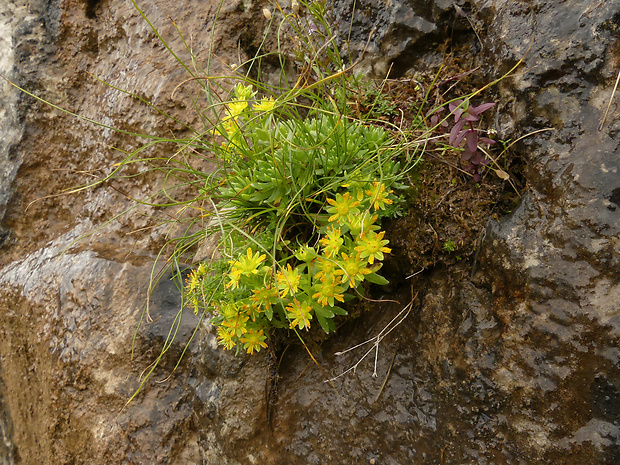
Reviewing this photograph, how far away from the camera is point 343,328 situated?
6.90 ft

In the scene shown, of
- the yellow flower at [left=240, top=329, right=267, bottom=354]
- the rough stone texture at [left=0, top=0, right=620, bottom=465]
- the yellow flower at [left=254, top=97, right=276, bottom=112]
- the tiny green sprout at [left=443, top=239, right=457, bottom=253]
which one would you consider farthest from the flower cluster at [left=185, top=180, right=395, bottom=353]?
the yellow flower at [left=254, top=97, right=276, bottom=112]

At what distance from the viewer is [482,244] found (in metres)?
1.70

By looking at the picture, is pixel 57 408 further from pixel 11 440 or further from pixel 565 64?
pixel 565 64

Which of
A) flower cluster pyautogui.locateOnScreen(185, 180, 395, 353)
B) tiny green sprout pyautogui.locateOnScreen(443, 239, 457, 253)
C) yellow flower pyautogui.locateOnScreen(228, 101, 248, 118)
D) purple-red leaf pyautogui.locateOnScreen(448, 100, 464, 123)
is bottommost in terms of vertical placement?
tiny green sprout pyautogui.locateOnScreen(443, 239, 457, 253)

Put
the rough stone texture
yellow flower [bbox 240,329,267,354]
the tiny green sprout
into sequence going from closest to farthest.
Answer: the rough stone texture, the tiny green sprout, yellow flower [bbox 240,329,267,354]

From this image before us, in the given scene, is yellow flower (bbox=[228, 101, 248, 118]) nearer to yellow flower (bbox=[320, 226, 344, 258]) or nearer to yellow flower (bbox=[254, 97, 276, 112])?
yellow flower (bbox=[254, 97, 276, 112])

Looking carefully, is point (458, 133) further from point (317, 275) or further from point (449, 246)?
point (317, 275)

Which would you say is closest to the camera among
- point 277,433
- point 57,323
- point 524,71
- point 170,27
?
point 524,71

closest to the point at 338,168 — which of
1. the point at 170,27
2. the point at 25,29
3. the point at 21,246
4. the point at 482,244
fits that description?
the point at 482,244

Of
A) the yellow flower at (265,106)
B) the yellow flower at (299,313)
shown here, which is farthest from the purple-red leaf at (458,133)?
the yellow flower at (299,313)

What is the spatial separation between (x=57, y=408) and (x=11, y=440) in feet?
3.59

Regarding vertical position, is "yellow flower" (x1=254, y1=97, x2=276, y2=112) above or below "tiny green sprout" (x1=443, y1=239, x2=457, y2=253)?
above

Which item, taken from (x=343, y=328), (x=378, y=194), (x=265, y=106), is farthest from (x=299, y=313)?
(x=265, y=106)

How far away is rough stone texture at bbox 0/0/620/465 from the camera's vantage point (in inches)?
55.8
